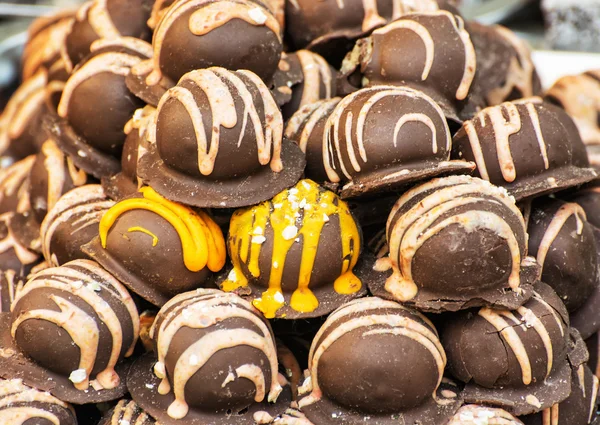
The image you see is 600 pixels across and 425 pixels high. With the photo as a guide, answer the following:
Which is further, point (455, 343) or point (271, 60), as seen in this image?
point (271, 60)

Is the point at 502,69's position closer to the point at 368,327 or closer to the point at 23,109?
the point at 368,327

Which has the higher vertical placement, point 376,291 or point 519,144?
point 519,144

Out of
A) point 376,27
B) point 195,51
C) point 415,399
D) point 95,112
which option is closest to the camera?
point 415,399

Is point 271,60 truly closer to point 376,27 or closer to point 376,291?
point 376,27

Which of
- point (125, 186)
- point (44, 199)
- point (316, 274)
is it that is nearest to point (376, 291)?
point (316, 274)

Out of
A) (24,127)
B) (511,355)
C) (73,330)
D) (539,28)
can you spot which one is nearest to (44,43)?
(24,127)

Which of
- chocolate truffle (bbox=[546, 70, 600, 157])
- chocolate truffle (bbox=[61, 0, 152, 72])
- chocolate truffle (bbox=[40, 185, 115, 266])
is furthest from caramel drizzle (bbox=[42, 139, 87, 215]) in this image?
chocolate truffle (bbox=[546, 70, 600, 157])

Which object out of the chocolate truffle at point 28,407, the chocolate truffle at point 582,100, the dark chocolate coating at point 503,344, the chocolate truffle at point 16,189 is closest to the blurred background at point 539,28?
the chocolate truffle at point 582,100
